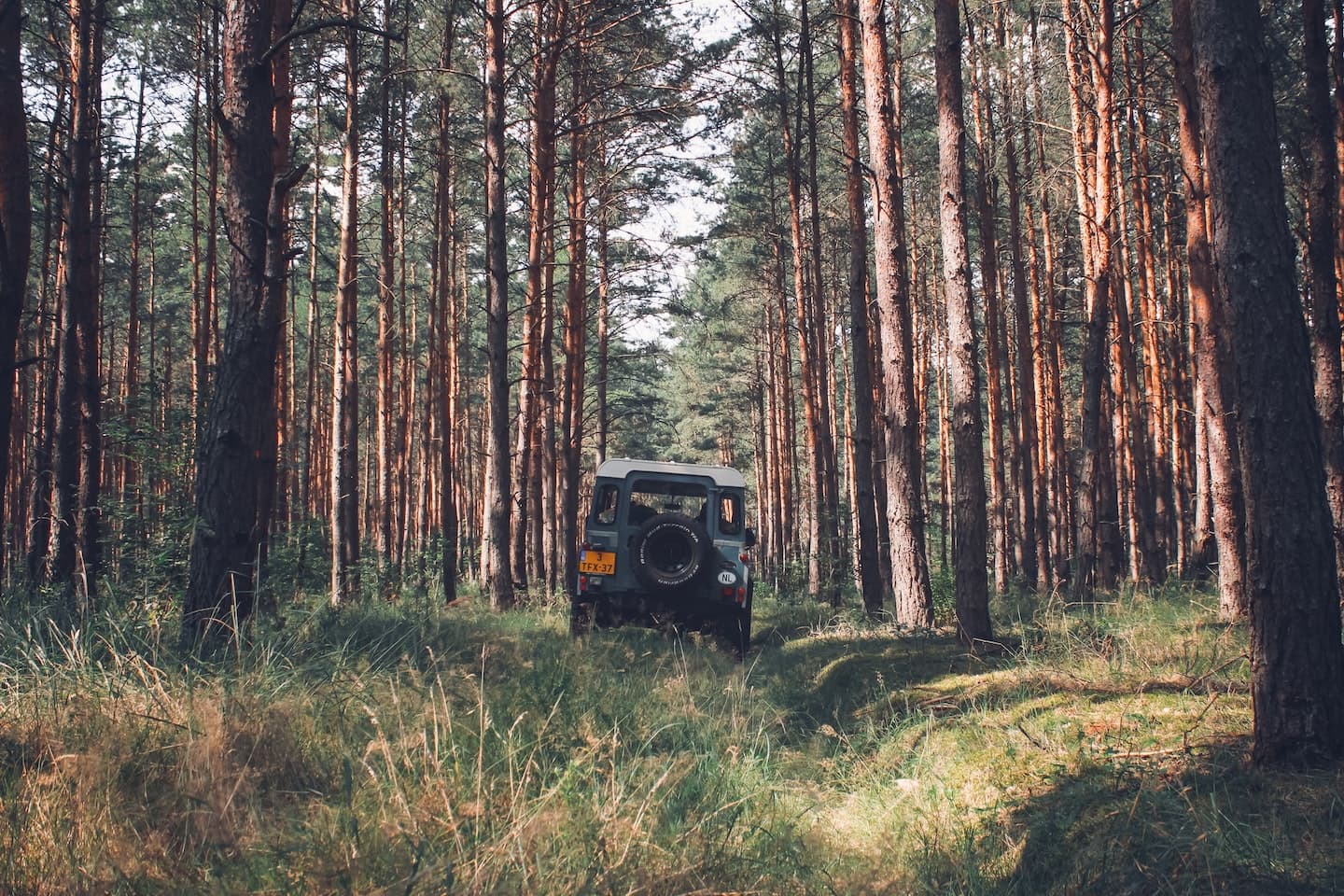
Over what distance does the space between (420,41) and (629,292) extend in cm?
837

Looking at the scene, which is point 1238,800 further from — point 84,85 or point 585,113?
point 585,113

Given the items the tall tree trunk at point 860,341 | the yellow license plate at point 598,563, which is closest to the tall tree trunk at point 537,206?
the yellow license plate at point 598,563

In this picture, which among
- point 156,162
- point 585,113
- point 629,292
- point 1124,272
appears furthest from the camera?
point 156,162

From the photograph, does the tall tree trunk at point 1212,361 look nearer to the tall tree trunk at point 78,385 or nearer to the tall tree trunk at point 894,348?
the tall tree trunk at point 894,348

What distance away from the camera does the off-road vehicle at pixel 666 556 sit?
10.1 metres

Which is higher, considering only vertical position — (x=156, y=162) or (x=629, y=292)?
(x=156, y=162)

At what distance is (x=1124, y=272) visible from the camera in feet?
62.6

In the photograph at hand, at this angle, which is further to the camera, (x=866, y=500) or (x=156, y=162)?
(x=156, y=162)

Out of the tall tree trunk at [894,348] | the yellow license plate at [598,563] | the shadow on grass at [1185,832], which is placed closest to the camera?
the shadow on grass at [1185,832]

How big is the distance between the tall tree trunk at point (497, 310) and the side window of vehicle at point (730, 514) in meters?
3.52

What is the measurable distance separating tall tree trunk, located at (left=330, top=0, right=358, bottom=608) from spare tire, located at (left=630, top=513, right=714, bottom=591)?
15.7 feet

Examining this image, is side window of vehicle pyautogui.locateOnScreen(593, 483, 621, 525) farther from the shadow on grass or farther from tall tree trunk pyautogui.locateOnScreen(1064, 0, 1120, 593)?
the shadow on grass

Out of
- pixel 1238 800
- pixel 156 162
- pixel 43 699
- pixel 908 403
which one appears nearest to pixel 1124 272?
pixel 908 403

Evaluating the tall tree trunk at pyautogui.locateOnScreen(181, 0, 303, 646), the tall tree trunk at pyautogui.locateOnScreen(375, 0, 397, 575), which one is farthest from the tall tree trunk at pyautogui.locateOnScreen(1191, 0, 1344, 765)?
the tall tree trunk at pyautogui.locateOnScreen(375, 0, 397, 575)
